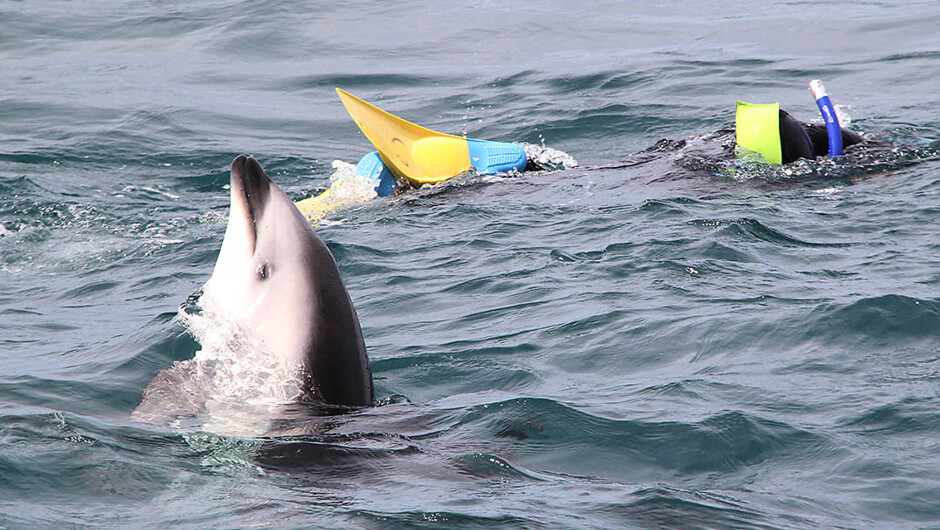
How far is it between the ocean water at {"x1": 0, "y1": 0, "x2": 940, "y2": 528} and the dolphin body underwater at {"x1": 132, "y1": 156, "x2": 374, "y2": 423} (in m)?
0.19

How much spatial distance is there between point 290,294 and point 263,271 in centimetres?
17

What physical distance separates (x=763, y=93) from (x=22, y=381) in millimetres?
10772

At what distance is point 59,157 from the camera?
11.4 meters

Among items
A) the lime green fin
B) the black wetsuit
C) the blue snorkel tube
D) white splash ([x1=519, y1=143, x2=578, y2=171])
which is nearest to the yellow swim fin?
white splash ([x1=519, y1=143, x2=578, y2=171])

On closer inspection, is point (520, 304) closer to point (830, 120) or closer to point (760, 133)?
point (760, 133)

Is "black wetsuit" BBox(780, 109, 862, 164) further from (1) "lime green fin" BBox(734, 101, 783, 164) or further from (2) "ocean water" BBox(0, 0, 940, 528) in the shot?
(2) "ocean water" BBox(0, 0, 940, 528)

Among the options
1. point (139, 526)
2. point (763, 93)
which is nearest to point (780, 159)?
point (763, 93)

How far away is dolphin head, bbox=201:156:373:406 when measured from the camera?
15.3ft

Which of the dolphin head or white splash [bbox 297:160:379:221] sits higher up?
the dolphin head

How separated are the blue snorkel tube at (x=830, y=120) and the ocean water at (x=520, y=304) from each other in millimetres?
215

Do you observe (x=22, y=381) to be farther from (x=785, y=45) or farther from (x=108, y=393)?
(x=785, y=45)

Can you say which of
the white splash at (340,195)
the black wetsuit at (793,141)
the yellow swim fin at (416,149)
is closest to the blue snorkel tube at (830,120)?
the black wetsuit at (793,141)

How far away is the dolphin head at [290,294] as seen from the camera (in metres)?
4.68

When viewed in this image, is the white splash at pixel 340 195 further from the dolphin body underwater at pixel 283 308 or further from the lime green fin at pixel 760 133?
the dolphin body underwater at pixel 283 308
